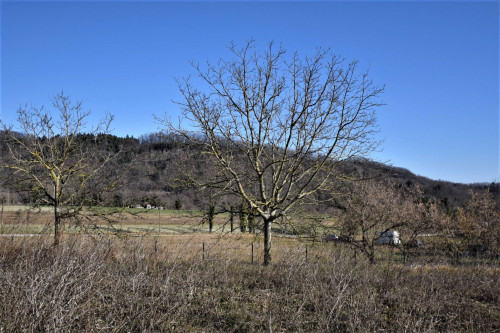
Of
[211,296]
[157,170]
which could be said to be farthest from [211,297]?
[157,170]

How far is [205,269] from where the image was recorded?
815 centimetres

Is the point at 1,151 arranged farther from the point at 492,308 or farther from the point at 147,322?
the point at 492,308

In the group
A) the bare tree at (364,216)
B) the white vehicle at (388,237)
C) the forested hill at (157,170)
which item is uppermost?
the forested hill at (157,170)

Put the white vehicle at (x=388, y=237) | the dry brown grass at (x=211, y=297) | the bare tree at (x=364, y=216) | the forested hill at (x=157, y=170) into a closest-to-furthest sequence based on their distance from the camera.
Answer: the dry brown grass at (x=211, y=297) → the forested hill at (x=157, y=170) → the white vehicle at (x=388, y=237) → the bare tree at (x=364, y=216)

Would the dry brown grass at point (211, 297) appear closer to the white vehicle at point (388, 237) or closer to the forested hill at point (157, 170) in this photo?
the forested hill at point (157, 170)

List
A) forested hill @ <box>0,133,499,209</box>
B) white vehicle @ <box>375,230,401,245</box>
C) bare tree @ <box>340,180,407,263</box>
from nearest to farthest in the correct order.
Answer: forested hill @ <box>0,133,499,209</box>
white vehicle @ <box>375,230,401,245</box>
bare tree @ <box>340,180,407,263</box>

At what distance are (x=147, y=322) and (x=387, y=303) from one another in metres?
4.33

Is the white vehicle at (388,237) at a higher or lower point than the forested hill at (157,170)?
lower

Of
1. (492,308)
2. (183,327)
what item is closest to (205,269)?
(183,327)

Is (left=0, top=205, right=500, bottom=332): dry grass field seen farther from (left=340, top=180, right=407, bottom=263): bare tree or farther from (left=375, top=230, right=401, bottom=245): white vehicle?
(left=340, top=180, right=407, bottom=263): bare tree

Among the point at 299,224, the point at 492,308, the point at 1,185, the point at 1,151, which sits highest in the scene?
the point at 1,151

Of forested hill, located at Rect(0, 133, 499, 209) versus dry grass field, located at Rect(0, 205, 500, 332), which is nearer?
dry grass field, located at Rect(0, 205, 500, 332)

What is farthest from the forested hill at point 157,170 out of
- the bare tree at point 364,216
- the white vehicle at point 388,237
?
the white vehicle at point 388,237

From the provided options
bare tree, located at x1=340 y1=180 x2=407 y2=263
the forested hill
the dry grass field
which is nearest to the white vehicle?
bare tree, located at x1=340 y1=180 x2=407 y2=263
